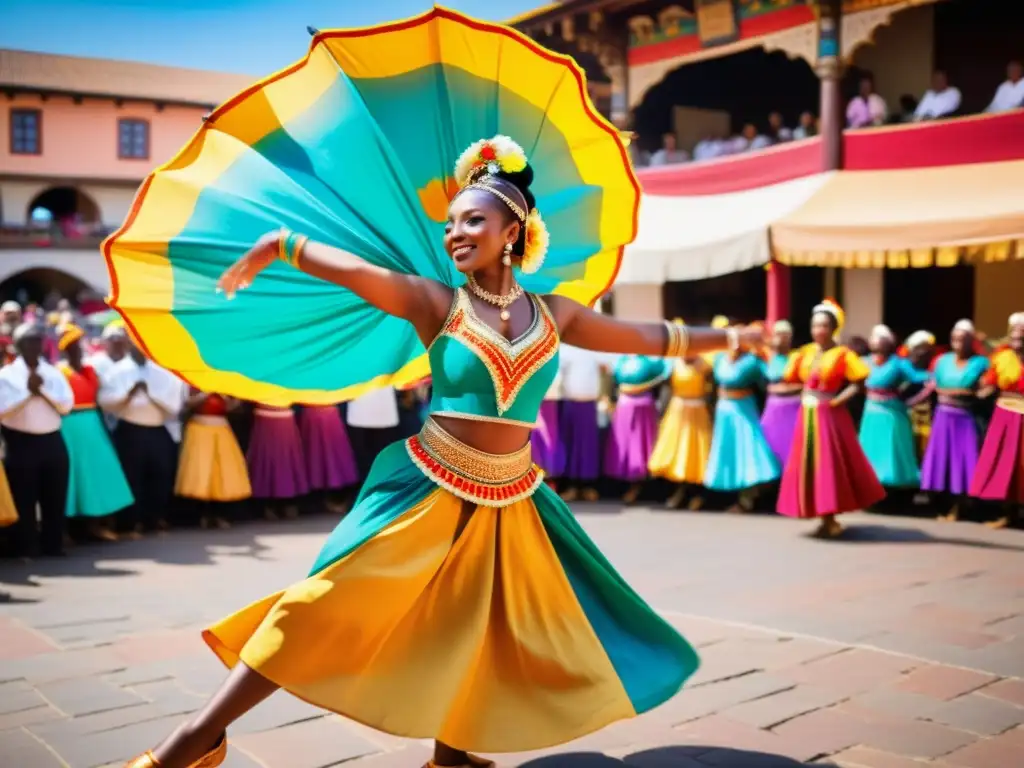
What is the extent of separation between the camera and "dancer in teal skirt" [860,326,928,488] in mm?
9461

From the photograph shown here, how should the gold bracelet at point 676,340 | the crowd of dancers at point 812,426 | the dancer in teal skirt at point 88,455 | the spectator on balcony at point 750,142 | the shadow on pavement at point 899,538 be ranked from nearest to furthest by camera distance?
the gold bracelet at point 676,340, the shadow on pavement at point 899,538, the dancer in teal skirt at point 88,455, the crowd of dancers at point 812,426, the spectator on balcony at point 750,142

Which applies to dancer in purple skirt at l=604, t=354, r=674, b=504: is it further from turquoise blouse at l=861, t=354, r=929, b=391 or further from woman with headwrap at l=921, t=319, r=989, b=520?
woman with headwrap at l=921, t=319, r=989, b=520

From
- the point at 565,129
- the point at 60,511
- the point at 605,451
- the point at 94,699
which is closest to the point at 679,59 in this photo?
the point at 605,451

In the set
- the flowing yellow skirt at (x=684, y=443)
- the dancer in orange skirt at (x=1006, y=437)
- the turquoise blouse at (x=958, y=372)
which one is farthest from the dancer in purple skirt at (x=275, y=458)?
the dancer in orange skirt at (x=1006, y=437)

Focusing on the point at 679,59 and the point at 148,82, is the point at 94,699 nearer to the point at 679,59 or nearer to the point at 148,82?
the point at 679,59

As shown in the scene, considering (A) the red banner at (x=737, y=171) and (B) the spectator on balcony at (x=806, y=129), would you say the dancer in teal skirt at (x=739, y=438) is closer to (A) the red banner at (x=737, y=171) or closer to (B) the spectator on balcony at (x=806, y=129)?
(A) the red banner at (x=737, y=171)

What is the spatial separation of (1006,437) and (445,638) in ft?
22.6

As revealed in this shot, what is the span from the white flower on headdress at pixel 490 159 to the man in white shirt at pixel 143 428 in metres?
5.92

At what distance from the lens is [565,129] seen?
392 cm

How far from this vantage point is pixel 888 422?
31.3ft

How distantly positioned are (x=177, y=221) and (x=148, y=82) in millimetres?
36607

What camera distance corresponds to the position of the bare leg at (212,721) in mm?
2855

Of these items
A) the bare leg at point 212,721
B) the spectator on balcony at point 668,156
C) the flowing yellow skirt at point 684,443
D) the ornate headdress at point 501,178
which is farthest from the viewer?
the spectator on balcony at point 668,156

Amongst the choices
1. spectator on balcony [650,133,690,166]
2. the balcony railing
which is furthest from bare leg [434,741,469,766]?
the balcony railing
